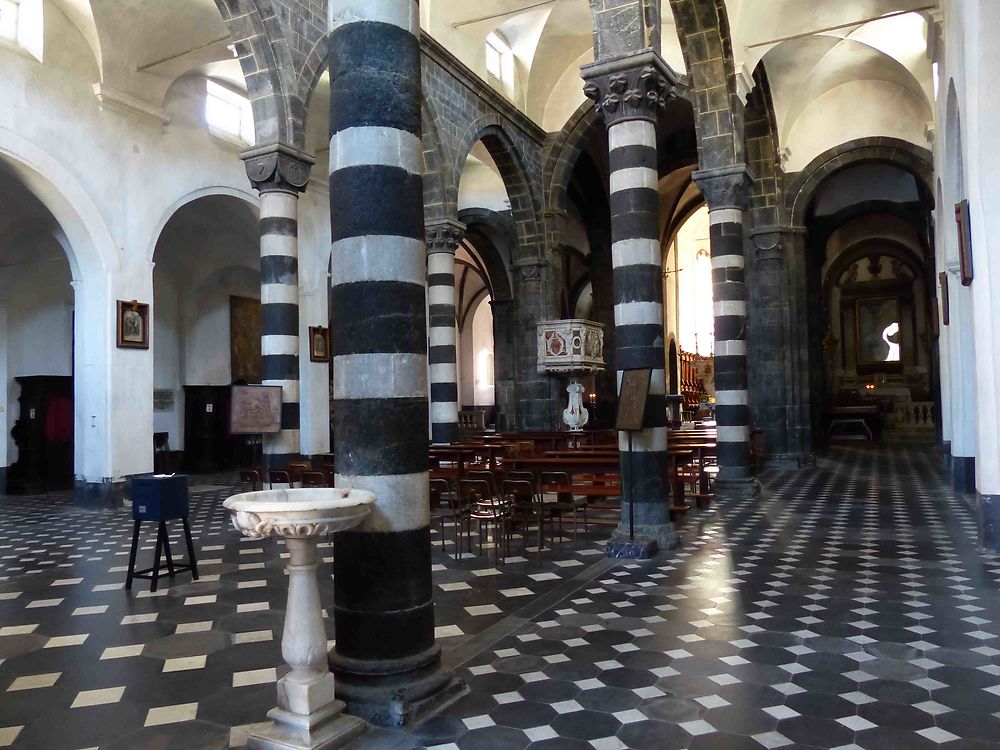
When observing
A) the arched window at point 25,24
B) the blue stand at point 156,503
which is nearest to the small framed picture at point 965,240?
the blue stand at point 156,503

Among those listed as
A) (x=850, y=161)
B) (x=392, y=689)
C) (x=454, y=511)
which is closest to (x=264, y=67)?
(x=454, y=511)

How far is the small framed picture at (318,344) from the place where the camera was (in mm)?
17797

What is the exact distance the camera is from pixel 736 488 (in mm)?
12430

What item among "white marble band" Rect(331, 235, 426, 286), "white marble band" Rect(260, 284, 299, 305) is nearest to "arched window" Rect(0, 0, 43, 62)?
"white marble band" Rect(260, 284, 299, 305)

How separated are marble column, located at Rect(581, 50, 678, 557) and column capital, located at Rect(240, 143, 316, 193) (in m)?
4.66

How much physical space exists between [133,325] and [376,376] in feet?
35.2

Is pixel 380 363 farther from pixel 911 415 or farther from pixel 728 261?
pixel 911 415

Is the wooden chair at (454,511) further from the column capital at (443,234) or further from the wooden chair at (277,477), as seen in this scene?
the column capital at (443,234)

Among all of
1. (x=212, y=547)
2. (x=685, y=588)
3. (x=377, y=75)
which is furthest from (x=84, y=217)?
(x=685, y=588)

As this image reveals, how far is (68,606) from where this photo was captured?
636cm

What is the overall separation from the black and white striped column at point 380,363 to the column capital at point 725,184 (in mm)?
8982

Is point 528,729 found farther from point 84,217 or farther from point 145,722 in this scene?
point 84,217

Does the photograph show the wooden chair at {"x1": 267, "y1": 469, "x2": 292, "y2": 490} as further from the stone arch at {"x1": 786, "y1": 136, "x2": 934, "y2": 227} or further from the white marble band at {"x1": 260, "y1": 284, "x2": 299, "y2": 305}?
the stone arch at {"x1": 786, "y1": 136, "x2": 934, "y2": 227}

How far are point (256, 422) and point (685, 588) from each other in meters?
6.63
